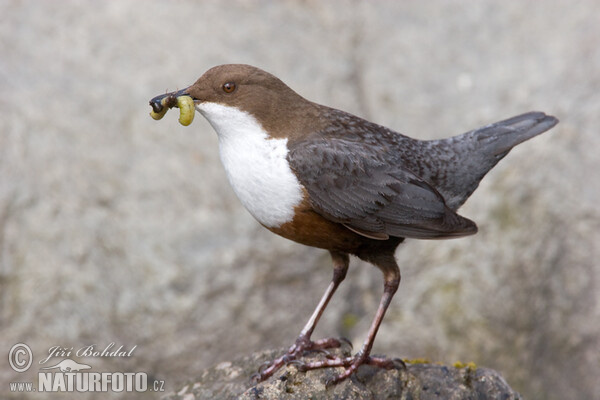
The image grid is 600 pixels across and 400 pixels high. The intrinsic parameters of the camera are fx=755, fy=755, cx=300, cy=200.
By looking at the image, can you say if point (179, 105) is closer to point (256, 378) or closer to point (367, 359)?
point (256, 378)

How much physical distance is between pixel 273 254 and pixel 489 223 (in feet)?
5.29

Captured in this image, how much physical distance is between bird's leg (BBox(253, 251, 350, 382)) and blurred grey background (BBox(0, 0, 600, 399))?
5.20 ft

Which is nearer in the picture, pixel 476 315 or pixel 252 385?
pixel 252 385

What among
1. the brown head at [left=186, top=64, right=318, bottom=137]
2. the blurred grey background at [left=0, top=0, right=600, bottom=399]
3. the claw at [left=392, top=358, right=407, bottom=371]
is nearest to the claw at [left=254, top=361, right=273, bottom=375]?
the claw at [left=392, top=358, right=407, bottom=371]

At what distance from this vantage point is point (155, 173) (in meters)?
5.48

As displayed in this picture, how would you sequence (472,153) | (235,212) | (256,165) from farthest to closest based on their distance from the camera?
(235,212) < (472,153) < (256,165)

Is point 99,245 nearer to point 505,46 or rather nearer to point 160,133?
point 160,133

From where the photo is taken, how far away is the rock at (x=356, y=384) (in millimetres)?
3318

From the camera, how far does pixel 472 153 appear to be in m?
3.85

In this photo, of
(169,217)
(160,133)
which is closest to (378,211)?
(169,217)

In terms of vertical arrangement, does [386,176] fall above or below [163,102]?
Result: above

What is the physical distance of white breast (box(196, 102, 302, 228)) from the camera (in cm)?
334

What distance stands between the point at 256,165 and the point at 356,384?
3.53ft

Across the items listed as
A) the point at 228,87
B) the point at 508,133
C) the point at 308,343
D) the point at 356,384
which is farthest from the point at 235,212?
the point at 356,384
